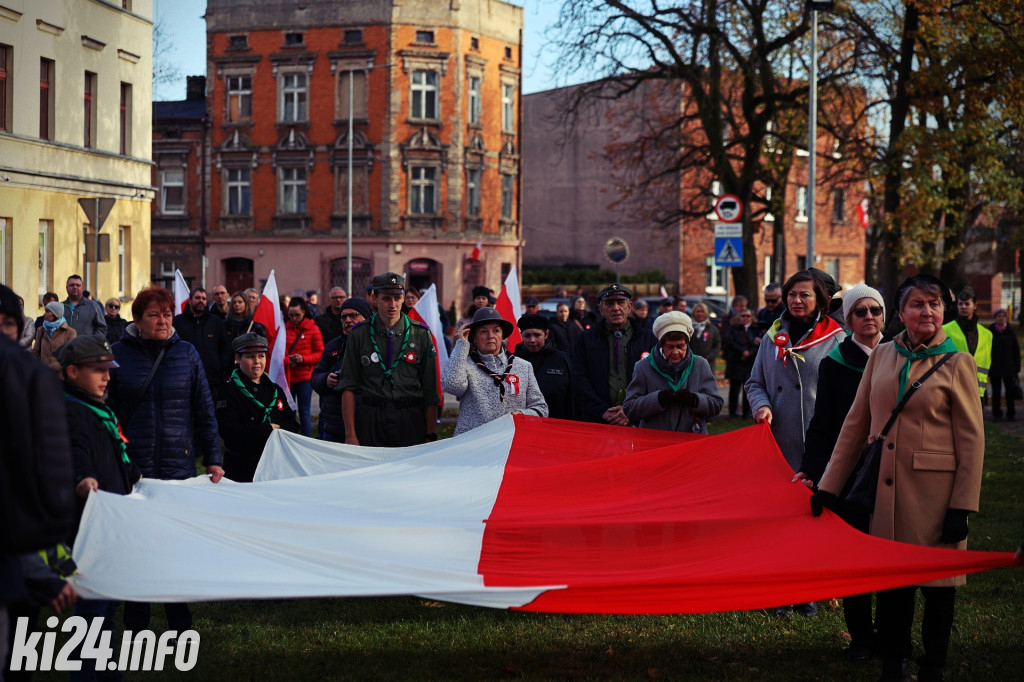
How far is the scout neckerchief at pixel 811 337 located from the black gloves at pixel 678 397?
0.75 metres

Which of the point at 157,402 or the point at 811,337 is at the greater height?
the point at 811,337

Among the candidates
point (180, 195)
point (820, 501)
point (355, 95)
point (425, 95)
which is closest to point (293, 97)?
point (355, 95)

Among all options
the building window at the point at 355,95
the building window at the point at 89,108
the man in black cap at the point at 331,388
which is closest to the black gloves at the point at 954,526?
the man in black cap at the point at 331,388

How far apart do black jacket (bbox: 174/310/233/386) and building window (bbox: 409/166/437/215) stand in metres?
35.5

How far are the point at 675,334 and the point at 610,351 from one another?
1500mm

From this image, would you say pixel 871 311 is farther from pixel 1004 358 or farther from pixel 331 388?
pixel 1004 358

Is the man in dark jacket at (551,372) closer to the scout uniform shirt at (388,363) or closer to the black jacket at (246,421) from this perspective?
the scout uniform shirt at (388,363)

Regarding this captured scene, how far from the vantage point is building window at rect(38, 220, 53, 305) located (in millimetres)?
27828

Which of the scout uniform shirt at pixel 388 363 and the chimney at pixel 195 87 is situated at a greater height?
the chimney at pixel 195 87

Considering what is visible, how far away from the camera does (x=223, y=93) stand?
51125 mm

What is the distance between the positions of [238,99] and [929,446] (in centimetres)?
4839

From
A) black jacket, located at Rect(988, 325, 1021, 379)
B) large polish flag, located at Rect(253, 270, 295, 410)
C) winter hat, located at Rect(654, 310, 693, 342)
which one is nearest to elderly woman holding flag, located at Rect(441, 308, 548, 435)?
winter hat, located at Rect(654, 310, 693, 342)

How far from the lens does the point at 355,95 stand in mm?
49844

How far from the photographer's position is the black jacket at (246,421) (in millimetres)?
8586
